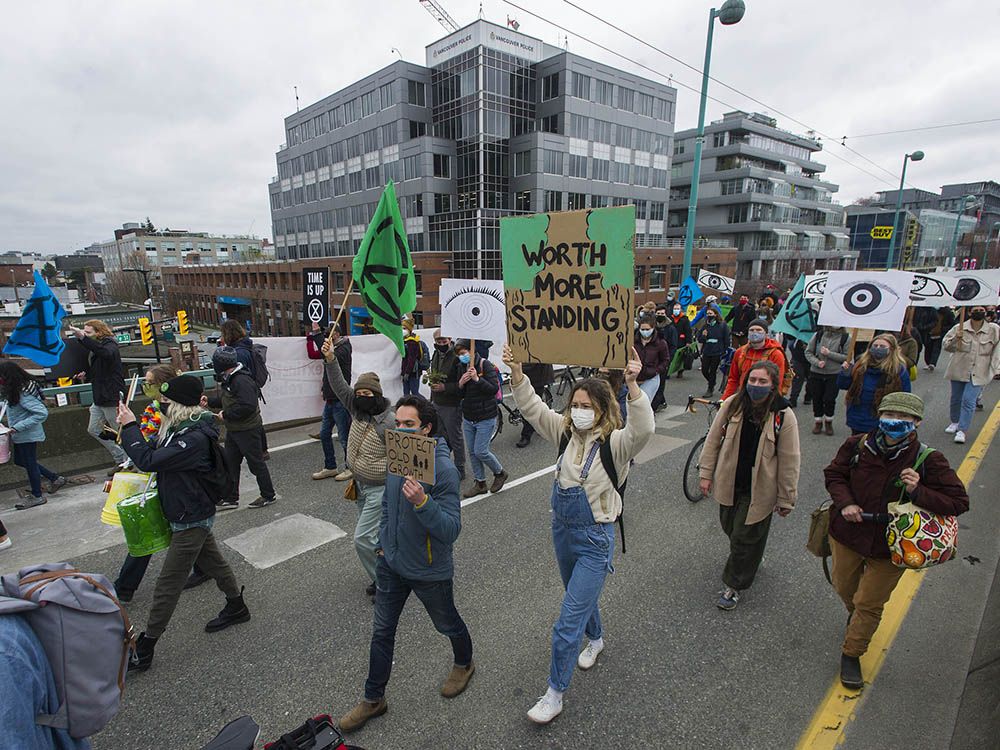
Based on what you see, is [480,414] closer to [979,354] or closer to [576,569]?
[576,569]

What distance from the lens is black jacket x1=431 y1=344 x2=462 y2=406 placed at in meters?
6.15

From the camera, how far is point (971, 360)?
7.58m

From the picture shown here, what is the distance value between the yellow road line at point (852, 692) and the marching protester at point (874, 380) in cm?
225

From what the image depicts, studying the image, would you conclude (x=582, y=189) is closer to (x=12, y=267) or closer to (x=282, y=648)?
(x=282, y=648)

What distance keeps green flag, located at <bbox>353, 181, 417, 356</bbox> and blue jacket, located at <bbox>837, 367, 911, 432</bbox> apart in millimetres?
5372

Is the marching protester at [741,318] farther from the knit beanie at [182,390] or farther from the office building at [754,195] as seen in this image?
the office building at [754,195]

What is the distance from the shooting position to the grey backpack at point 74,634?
1.66 meters

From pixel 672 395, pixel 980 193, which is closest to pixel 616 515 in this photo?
pixel 672 395

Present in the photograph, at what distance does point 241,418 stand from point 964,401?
994cm

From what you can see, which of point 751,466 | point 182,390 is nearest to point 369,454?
point 182,390

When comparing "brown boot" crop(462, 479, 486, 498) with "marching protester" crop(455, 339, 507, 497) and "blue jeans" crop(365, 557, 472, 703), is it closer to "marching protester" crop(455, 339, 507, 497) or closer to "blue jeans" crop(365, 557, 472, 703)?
"marching protester" crop(455, 339, 507, 497)

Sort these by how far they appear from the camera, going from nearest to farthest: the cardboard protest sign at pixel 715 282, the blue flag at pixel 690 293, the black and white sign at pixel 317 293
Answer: the black and white sign at pixel 317 293, the blue flag at pixel 690 293, the cardboard protest sign at pixel 715 282

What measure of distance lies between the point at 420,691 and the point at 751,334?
5464 mm

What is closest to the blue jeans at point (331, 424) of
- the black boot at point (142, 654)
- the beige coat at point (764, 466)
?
the black boot at point (142, 654)
